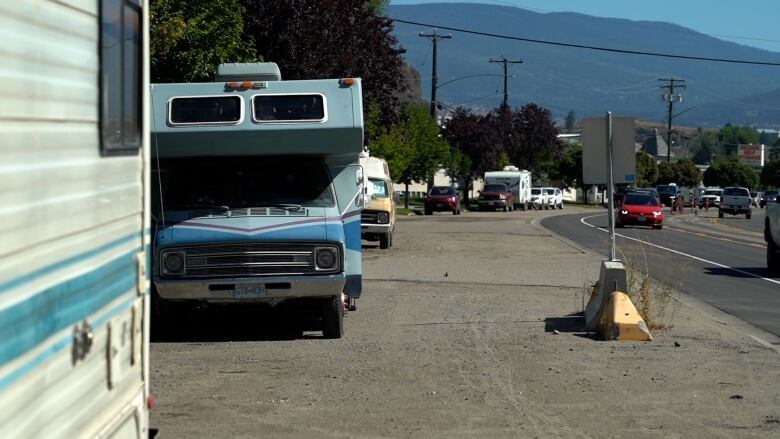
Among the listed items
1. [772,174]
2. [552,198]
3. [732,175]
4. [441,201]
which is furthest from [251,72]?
[732,175]

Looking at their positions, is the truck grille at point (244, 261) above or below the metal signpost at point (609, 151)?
below

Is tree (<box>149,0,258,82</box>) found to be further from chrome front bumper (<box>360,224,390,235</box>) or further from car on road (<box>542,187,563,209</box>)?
car on road (<box>542,187,563,209</box>)

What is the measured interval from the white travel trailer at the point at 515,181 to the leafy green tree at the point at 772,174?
64660 millimetres

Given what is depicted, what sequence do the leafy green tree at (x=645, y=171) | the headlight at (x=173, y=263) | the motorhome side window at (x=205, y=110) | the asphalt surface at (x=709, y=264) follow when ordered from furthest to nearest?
1. the leafy green tree at (x=645, y=171)
2. the asphalt surface at (x=709, y=264)
3. the motorhome side window at (x=205, y=110)
4. the headlight at (x=173, y=263)

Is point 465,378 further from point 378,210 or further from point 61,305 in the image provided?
point 378,210

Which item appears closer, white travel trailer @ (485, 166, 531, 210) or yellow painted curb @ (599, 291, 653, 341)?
yellow painted curb @ (599, 291, 653, 341)

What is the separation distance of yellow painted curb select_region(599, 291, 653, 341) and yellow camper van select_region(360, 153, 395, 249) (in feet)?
52.6

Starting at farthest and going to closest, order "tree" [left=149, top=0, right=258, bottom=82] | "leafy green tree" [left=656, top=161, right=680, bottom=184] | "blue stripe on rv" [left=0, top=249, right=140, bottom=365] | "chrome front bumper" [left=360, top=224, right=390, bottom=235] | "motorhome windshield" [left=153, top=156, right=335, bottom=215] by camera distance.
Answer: "leafy green tree" [left=656, top=161, right=680, bottom=184]
"chrome front bumper" [left=360, top=224, right=390, bottom=235]
"tree" [left=149, top=0, right=258, bottom=82]
"motorhome windshield" [left=153, top=156, right=335, bottom=215]
"blue stripe on rv" [left=0, top=249, right=140, bottom=365]

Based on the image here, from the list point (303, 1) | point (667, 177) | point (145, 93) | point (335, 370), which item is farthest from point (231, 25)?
point (667, 177)

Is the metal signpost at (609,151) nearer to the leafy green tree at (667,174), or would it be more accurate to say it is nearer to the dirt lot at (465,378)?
the dirt lot at (465,378)

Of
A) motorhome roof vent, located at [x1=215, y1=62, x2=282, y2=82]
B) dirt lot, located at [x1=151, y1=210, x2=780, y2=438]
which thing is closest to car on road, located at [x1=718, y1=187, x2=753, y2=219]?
dirt lot, located at [x1=151, y1=210, x2=780, y2=438]

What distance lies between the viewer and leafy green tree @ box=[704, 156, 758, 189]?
470ft

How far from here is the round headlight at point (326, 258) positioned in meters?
12.3

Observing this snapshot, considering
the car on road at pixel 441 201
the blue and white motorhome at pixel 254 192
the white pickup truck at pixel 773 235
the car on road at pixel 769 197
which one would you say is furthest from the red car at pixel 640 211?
the blue and white motorhome at pixel 254 192
